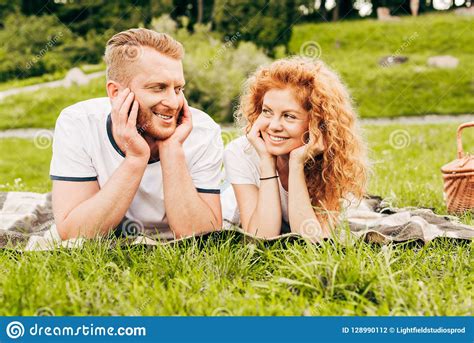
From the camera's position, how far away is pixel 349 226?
143 inches

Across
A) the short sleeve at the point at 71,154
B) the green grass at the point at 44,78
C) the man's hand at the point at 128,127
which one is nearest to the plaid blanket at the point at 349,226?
the short sleeve at the point at 71,154

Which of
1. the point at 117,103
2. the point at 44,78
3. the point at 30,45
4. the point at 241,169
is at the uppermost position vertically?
the point at 30,45

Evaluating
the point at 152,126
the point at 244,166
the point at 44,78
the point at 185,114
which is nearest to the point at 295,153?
the point at 244,166

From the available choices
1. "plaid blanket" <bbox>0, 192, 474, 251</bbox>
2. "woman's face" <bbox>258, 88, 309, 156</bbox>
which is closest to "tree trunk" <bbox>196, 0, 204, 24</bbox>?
"plaid blanket" <bbox>0, 192, 474, 251</bbox>

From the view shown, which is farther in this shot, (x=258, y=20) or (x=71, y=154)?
(x=258, y=20)

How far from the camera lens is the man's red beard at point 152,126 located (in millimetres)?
2969

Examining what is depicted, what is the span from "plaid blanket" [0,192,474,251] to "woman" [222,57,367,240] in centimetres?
16

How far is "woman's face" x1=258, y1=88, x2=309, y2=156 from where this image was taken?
309 centimetres

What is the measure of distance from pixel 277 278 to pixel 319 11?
978 centimetres

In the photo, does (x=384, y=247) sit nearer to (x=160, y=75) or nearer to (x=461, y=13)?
(x=160, y=75)

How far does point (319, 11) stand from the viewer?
455 inches

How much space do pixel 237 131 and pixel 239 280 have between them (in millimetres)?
1741

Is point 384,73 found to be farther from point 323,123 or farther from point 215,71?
point 323,123
